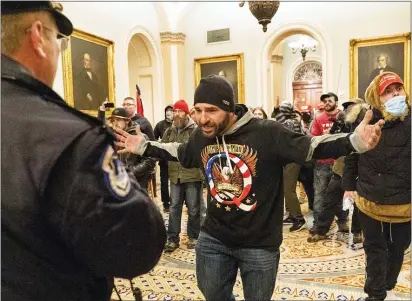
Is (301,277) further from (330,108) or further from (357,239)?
(330,108)

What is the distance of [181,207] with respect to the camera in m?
5.09

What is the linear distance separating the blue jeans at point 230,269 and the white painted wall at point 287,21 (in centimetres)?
843

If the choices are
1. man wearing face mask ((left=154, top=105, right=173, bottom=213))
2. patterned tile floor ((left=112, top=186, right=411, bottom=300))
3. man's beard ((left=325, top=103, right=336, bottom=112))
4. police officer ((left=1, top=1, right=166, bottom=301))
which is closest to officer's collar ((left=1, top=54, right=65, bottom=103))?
police officer ((left=1, top=1, right=166, bottom=301))

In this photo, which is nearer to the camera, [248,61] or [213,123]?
[213,123]

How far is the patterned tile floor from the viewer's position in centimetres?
369

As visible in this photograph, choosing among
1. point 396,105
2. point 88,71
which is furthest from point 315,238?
point 88,71

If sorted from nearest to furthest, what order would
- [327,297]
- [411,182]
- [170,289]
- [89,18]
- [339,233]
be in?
[411,182] < [327,297] < [170,289] < [339,233] < [89,18]

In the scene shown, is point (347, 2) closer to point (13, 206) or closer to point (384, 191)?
point (384, 191)

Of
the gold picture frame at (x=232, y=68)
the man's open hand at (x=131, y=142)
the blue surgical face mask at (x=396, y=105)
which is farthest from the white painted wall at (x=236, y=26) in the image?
the blue surgical face mask at (x=396, y=105)

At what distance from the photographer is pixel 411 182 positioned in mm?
2988

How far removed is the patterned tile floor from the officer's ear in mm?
3053

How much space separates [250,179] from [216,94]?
1.79 ft

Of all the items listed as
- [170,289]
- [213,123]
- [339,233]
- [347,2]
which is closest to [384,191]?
[213,123]

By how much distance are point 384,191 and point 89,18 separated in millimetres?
7295
